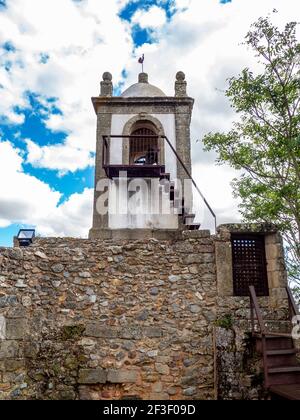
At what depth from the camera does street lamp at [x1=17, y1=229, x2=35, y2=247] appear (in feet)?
23.2

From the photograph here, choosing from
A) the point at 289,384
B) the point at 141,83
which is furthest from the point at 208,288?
the point at 141,83

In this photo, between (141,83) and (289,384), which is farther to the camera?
(141,83)

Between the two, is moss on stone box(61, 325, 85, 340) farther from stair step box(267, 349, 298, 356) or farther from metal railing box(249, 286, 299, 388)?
stair step box(267, 349, 298, 356)

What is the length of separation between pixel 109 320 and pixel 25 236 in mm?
3304

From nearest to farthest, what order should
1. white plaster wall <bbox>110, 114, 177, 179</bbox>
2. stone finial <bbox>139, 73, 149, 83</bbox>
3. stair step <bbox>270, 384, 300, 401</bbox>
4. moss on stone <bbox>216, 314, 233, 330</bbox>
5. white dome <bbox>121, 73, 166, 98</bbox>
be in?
stair step <bbox>270, 384, 300, 401</bbox> → moss on stone <bbox>216, 314, 233, 330</bbox> → white plaster wall <bbox>110, 114, 177, 179</bbox> → white dome <bbox>121, 73, 166, 98</bbox> → stone finial <bbox>139, 73, 149, 83</bbox>

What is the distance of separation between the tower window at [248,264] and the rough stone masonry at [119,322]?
0.91ft

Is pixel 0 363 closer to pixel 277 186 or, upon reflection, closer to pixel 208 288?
pixel 208 288

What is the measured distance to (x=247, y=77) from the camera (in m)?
6.36

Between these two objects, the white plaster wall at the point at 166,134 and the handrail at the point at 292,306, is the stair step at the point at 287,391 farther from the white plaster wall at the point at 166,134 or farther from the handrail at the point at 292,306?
the white plaster wall at the point at 166,134

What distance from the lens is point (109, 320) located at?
16.4ft

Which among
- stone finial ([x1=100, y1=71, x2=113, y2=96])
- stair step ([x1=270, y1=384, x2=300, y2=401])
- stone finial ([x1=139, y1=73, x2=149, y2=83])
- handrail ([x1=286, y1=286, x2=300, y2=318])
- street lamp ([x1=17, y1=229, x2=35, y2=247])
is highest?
stone finial ([x1=139, y1=73, x2=149, y2=83])

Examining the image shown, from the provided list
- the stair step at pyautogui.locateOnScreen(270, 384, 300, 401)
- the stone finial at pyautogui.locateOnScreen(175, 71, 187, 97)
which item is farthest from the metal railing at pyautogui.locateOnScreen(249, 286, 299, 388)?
the stone finial at pyautogui.locateOnScreen(175, 71, 187, 97)

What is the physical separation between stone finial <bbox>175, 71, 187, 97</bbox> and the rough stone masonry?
597cm
